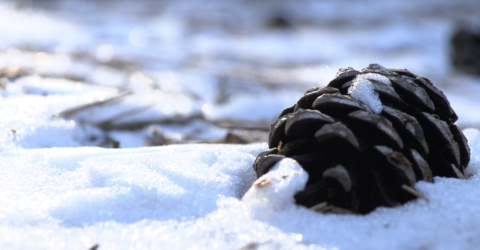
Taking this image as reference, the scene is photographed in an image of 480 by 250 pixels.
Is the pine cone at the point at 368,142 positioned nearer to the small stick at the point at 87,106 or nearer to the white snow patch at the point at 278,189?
the white snow patch at the point at 278,189

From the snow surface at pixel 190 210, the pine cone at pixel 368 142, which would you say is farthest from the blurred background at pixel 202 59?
the pine cone at pixel 368 142

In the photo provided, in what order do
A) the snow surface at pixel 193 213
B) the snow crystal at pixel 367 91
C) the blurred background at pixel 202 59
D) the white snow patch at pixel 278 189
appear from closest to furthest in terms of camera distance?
the snow surface at pixel 193 213
the white snow patch at pixel 278 189
the snow crystal at pixel 367 91
the blurred background at pixel 202 59

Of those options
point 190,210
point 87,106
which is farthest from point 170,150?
point 87,106

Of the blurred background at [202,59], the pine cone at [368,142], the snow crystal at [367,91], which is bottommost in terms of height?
the blurred background at [202,59]

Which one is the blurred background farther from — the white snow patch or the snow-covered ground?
the white snow patch

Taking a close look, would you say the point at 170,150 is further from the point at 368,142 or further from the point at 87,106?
the point at 87,106

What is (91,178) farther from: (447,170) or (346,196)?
(447,170)

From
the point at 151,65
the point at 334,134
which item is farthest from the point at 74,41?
the point at 334,134
